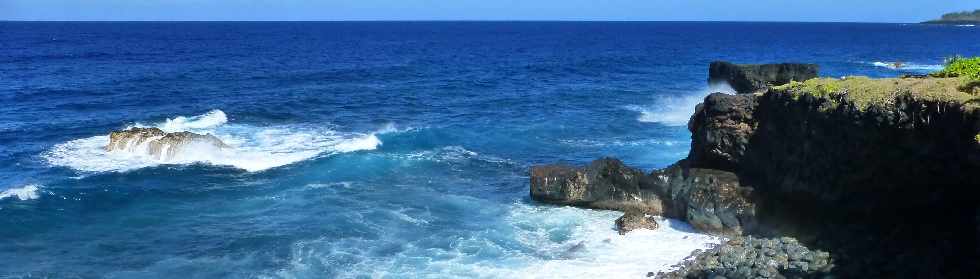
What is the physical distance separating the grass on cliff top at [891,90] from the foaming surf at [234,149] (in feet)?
90.2

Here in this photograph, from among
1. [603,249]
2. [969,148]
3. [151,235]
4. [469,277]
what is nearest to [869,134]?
[969,148]

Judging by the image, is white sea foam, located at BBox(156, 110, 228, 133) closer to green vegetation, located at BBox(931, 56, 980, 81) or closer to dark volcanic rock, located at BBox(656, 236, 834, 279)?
dark volcanic rock, located at BBox(656, 236, 834, 279)

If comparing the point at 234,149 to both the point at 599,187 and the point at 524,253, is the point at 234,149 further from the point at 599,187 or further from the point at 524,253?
the point at 524,253

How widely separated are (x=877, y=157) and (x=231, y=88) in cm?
6132

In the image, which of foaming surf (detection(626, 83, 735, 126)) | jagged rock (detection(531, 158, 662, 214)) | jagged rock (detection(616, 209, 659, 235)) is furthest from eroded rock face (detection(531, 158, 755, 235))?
foaming surf (detection(626, 83, 735, 126))

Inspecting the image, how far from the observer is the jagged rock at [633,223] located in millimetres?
29438

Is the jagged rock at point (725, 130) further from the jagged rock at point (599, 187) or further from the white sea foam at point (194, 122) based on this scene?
the white sea foam at point (194, 122)

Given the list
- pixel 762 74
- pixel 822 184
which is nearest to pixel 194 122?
pixel 822 184

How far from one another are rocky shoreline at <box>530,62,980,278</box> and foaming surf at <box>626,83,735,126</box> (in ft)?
76.0

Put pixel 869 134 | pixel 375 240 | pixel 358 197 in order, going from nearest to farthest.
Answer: pixel 869 134, pixel 375 240, pixel 358 197

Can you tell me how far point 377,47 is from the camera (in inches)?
5723

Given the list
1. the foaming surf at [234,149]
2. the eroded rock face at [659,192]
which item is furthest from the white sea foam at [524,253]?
the foaming surf at [234,149]

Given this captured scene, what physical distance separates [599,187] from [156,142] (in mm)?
26460

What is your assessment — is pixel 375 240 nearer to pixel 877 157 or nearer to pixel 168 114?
pixel 877 157
